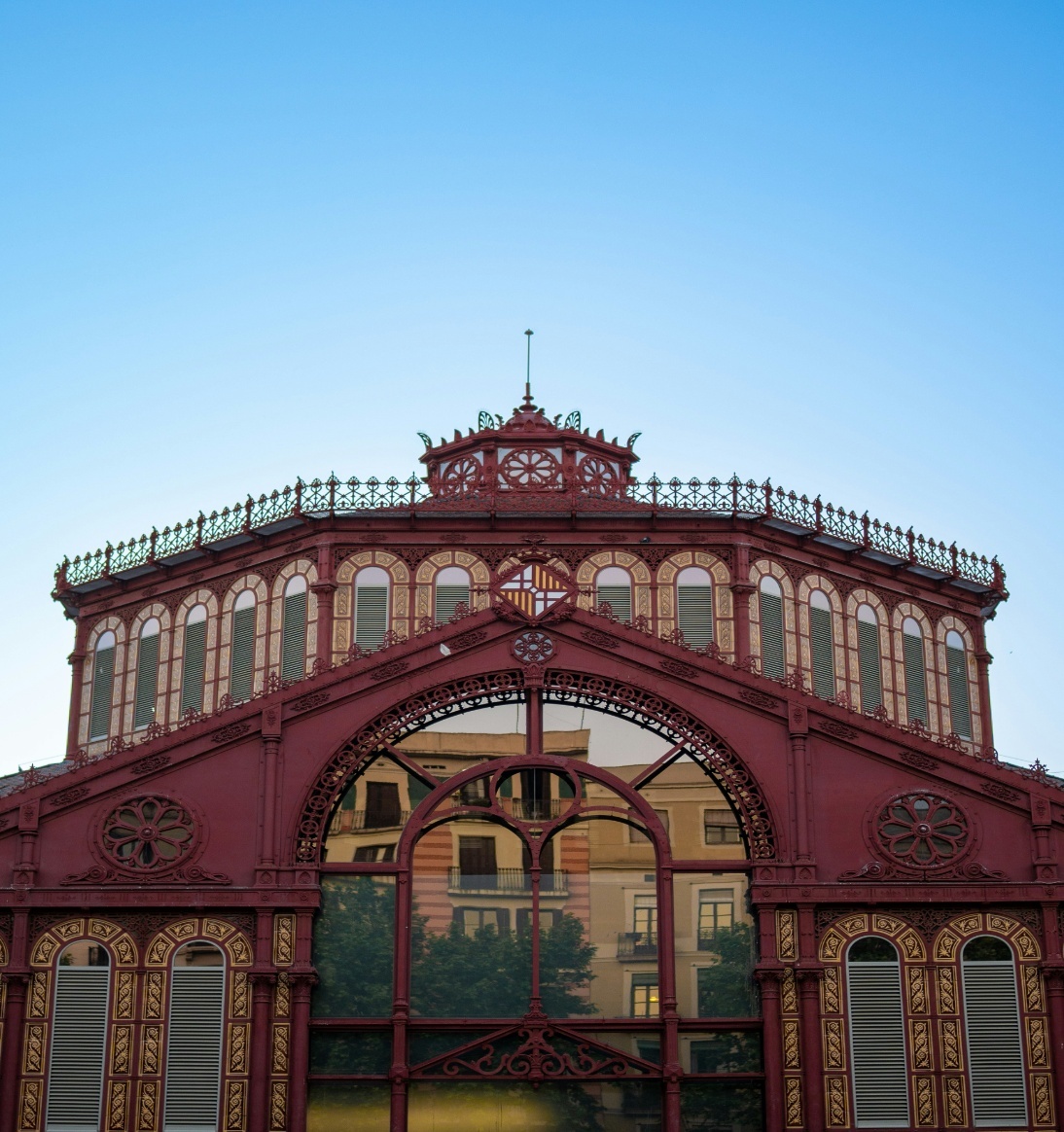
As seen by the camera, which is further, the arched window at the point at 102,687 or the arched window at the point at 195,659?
the arched window at the point at 102,687

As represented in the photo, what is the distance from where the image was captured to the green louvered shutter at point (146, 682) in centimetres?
5619

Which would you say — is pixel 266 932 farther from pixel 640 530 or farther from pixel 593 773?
pixel 640 530

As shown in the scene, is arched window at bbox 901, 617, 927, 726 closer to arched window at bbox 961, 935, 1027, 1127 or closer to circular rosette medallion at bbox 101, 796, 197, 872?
arched window at bbox 961, 935, 1027, 1127

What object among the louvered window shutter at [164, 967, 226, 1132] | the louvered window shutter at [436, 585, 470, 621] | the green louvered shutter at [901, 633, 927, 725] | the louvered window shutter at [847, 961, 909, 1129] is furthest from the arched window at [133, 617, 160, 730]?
the louvered window shutter at [847, 961, 909, 1129]

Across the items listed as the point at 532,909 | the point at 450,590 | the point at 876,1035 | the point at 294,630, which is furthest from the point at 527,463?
the point at 876,1035

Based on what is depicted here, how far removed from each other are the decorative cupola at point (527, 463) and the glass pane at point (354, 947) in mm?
15345

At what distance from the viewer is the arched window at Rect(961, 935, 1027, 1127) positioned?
41.6 m

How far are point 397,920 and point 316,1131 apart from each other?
14.7 ft

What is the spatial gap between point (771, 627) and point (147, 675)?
16976mm

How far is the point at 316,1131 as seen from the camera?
4147 cm

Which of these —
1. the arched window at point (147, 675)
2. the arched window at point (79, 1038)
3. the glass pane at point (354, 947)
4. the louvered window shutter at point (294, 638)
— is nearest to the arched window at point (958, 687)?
the louvered window shutter at point (294, 638)

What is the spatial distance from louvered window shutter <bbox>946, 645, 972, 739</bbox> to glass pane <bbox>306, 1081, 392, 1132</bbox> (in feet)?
72.1

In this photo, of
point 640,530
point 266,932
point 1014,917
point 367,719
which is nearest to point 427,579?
point 640,530

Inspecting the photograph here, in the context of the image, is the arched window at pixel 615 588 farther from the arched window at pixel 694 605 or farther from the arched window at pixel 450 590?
the arched window at pixel 450 590
